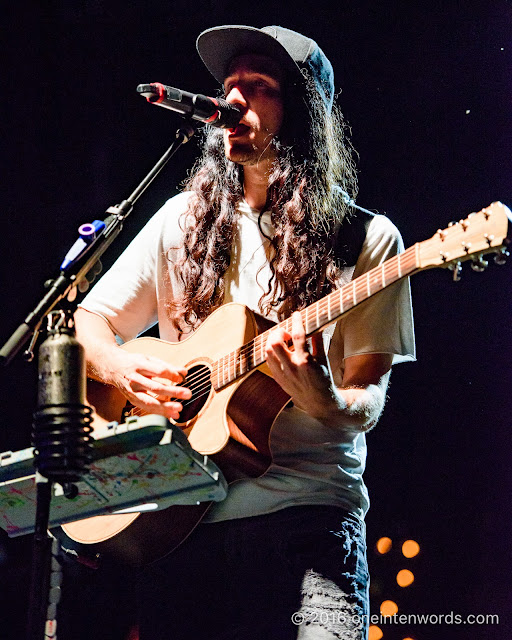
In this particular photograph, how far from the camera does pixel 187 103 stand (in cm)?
222

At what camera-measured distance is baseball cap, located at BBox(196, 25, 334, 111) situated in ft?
9.27

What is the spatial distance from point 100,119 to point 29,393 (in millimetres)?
1463

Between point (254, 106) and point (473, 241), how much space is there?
107cm

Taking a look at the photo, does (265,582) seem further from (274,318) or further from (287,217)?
(287,217)

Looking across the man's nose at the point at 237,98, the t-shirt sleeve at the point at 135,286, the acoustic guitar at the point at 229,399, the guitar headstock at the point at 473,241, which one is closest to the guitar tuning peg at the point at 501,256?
the guitar headstock at the point at 473,241

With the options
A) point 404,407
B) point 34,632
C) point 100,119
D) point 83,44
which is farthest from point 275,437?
point 83,44

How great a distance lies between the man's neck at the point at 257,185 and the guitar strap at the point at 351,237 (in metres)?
0.33

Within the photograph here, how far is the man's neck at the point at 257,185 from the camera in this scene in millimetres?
2891

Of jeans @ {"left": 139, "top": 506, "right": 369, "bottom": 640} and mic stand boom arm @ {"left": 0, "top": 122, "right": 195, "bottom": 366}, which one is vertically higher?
mic stand boom arm @ {"left": 0, "top": 122, "right": 195, "bottom": 366}

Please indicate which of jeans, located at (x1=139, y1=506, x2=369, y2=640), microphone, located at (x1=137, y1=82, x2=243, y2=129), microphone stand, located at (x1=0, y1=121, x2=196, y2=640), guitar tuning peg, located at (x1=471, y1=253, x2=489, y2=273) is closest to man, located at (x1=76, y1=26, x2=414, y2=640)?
jeans, located at (x1=139, y1=506, x2=369, y2=640)

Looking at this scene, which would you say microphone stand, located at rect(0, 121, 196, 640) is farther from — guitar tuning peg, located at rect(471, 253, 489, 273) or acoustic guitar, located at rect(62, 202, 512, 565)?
guitar tuning peg, located at rect(471, 253, 489, 273)

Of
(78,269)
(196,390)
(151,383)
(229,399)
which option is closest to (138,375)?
(151,383)

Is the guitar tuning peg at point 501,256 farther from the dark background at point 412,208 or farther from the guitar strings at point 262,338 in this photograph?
the dark background at point 412,208

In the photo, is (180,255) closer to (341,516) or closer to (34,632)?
(341,516)
